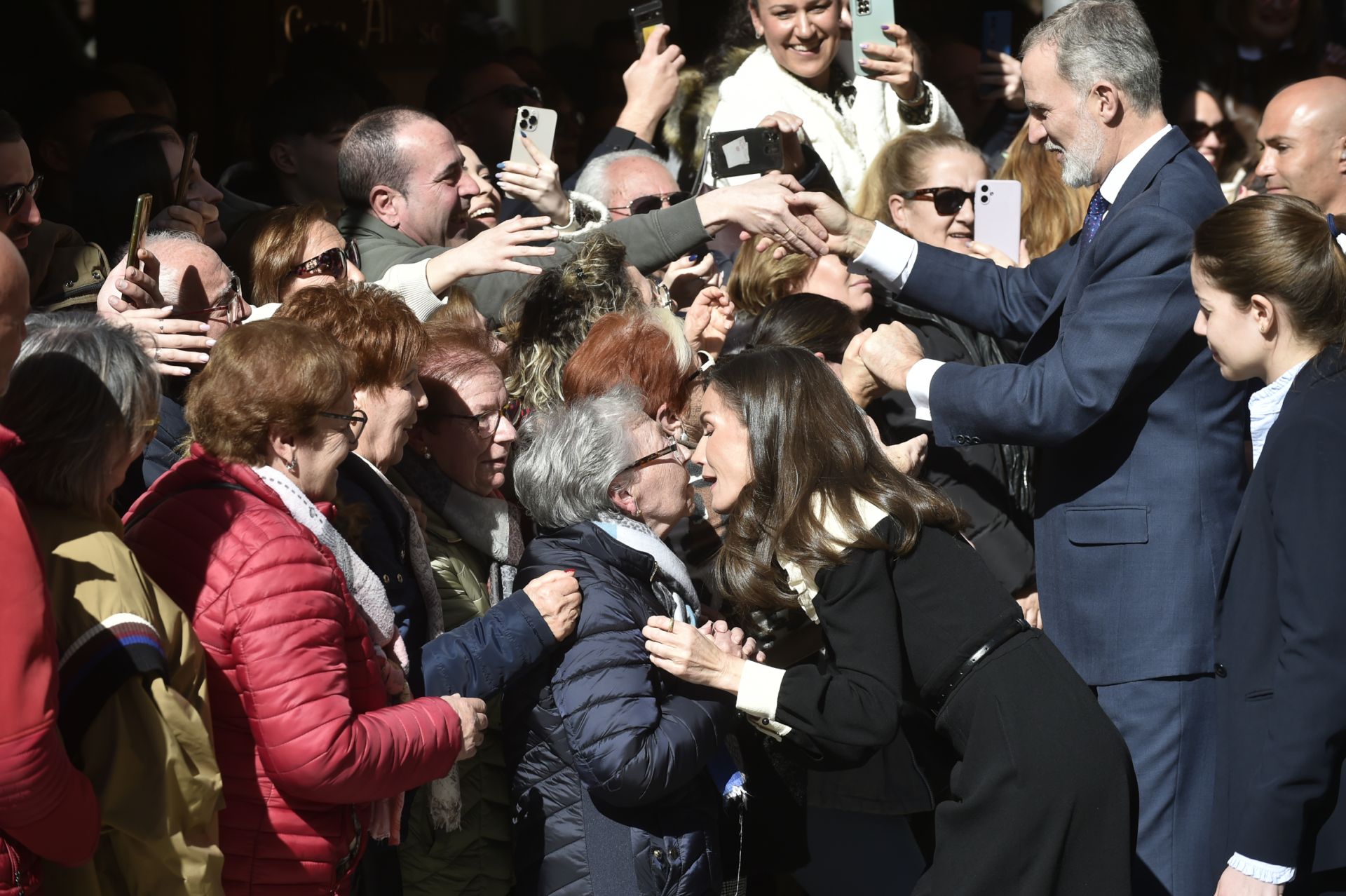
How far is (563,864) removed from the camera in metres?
3.18

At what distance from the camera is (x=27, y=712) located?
2.15 meters

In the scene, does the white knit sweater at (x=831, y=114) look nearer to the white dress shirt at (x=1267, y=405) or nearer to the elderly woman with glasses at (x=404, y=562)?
the white dress shirt at (x=1267, y=405)

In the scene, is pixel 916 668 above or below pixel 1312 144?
below

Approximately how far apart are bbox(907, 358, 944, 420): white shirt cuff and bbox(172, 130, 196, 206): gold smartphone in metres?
1.92

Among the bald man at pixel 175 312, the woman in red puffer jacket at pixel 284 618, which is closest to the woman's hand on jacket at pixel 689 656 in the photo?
the woman in red puffer jacket at pixel 284 618

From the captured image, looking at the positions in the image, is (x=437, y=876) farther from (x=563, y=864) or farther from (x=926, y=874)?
(x=926, y=874)

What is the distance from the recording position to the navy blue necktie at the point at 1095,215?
3883 millimetres

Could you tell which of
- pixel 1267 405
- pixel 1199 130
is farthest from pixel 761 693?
pixel 1199 130

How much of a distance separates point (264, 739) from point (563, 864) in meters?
0.88

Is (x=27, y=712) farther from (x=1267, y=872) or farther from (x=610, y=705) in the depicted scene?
(x=1267, y=872)

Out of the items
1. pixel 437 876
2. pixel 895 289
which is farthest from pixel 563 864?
pixel 895 289

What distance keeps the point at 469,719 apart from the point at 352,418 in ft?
2.07

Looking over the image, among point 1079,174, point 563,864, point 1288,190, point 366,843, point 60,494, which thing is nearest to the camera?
point 60,494

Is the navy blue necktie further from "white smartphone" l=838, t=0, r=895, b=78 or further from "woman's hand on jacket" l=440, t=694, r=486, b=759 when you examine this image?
"woman's hand on jacket" l=440, t=694, r=486, b=759
